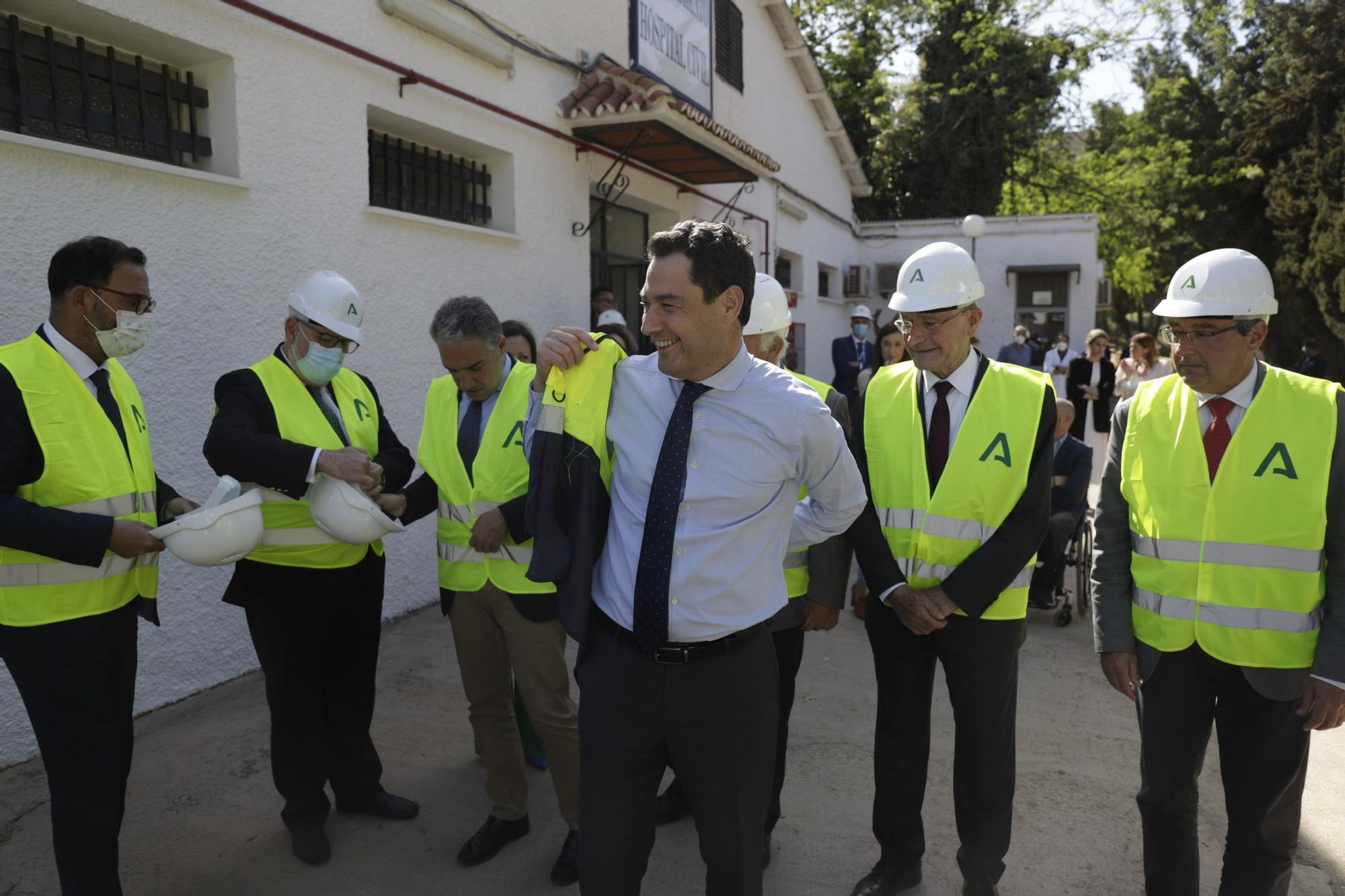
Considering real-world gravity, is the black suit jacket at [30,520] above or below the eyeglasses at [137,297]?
below

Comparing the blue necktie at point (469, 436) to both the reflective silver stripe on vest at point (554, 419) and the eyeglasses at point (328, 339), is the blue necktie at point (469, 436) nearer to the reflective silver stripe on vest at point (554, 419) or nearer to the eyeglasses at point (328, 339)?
the eyeglasses at point (328, 339)

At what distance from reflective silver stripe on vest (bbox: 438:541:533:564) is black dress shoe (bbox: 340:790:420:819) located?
3.39 feet

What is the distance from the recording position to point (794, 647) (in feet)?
10.5

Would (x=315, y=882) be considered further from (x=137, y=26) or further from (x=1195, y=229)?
(x=1195, y=229)

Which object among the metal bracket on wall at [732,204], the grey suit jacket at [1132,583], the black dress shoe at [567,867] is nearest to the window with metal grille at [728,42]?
the metal bracket on wall at [732,204]

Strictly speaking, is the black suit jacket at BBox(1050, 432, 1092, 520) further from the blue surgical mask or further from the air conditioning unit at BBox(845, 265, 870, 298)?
the air conditioning unit at BBox(845, 265, 870, 298)

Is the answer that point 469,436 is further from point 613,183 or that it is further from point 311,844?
point 613,183

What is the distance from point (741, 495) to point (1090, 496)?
8.94m

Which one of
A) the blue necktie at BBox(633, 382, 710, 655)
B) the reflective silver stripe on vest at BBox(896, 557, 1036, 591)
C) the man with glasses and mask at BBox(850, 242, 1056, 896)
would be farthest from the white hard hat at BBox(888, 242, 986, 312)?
the blue necktie at BBox(633, 382, 710, 655)

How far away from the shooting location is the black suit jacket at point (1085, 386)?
10820 millimetres

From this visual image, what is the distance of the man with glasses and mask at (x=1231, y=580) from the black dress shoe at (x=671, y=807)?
5.47 ft

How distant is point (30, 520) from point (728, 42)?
10526 mm

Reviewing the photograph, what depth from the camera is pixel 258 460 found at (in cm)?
A: 287

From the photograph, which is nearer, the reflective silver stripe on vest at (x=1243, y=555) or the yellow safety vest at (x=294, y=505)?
the reflective silver stripe on vest at (x=1243, y=555)
